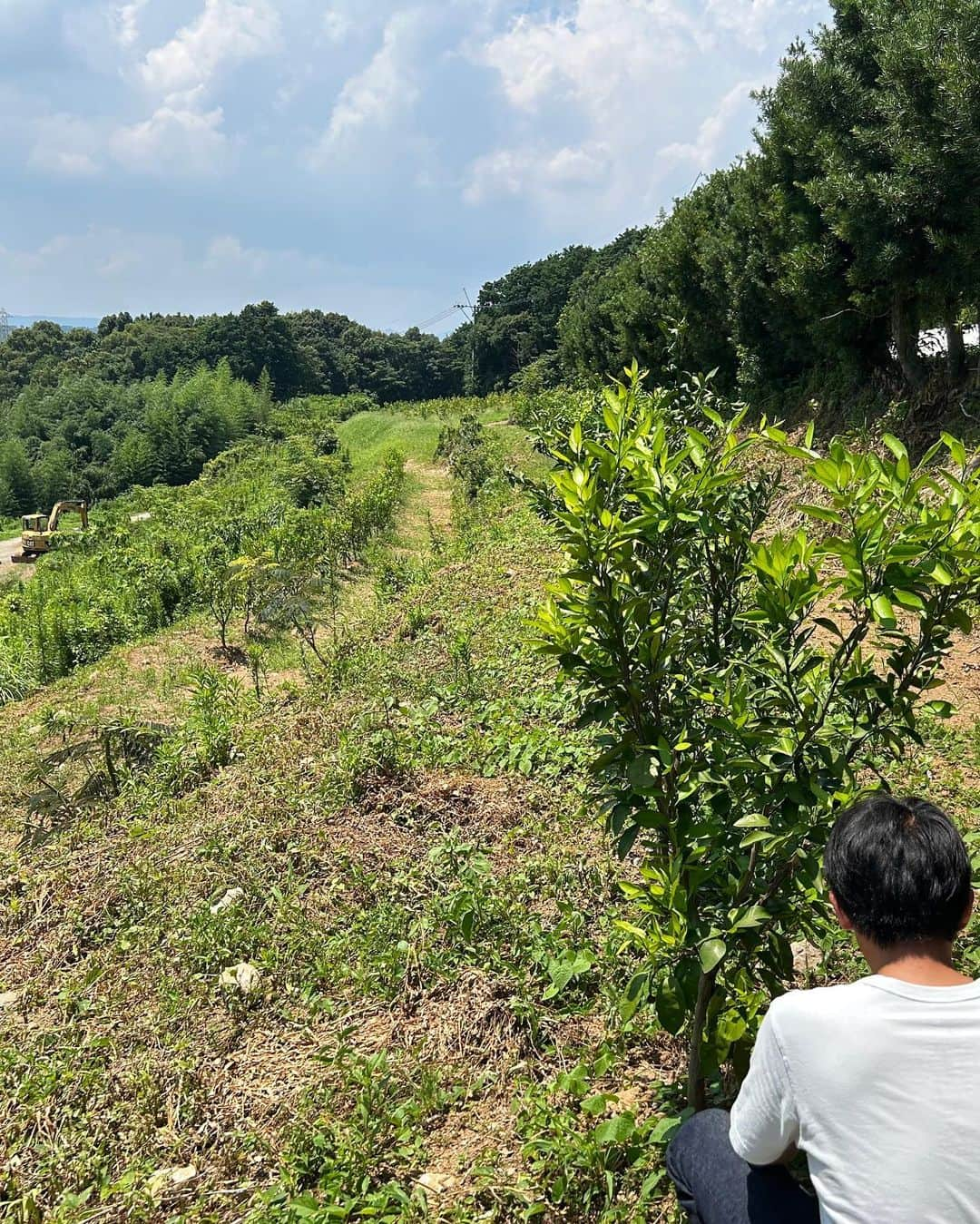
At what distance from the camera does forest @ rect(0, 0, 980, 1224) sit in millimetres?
1790

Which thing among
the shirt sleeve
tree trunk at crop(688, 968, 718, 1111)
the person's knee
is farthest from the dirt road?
the shirt sleeve

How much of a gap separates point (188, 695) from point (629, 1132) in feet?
21.1

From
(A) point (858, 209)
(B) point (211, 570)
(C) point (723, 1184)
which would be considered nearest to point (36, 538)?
(B) point (211, 570)

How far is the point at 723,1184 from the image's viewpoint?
165 centimetres

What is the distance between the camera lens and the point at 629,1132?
7.14ft

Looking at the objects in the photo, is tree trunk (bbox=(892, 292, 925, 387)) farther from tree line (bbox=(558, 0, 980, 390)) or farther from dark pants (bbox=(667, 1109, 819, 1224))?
dark pants (bbox=(667, 1109, 819, 1224))

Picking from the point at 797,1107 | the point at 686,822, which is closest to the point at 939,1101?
the point at 797,1107

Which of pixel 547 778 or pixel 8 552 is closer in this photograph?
pixel 547 778

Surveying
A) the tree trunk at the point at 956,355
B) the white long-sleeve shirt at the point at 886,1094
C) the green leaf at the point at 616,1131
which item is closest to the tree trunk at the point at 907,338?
the tree trunk at the point at 956,355

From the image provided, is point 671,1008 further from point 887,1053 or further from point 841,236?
point 841,236

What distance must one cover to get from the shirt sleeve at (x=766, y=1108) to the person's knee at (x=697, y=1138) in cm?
28

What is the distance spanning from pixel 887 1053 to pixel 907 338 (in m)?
8.02

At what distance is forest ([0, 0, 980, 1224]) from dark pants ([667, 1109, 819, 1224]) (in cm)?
24

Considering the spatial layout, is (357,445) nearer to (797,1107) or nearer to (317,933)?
(317,933)
